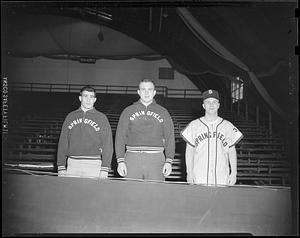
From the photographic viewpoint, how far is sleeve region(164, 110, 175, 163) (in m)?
1.75

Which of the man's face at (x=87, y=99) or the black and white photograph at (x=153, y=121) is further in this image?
the man's face at (x=87, y=99)

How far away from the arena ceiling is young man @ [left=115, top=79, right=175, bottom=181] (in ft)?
0.76

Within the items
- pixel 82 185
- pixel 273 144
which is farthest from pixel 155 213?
pixel 273 144

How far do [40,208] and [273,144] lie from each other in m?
1.18

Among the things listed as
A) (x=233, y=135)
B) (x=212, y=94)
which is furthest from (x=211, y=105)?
(x=233, y=135)

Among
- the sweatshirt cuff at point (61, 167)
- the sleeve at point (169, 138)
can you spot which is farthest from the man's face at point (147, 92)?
the sweatshirt cuff at point (61, 167)

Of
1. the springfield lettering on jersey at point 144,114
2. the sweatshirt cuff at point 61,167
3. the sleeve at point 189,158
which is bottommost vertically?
the sweatshirt cuff at point 61,167

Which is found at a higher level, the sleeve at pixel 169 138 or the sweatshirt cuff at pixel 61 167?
the sleeve at pixel 169 138

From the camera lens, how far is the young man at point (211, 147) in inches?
→ 68.5

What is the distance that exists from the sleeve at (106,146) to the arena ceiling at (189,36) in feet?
1.20

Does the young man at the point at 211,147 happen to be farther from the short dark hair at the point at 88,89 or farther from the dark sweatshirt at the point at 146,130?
the short dark hair at the point at 88,89

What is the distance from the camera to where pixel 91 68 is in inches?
72.1

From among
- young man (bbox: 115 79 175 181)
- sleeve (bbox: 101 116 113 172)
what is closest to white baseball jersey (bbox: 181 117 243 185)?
young man (bbox: 115 79 175 181)

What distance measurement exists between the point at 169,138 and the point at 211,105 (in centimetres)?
27
